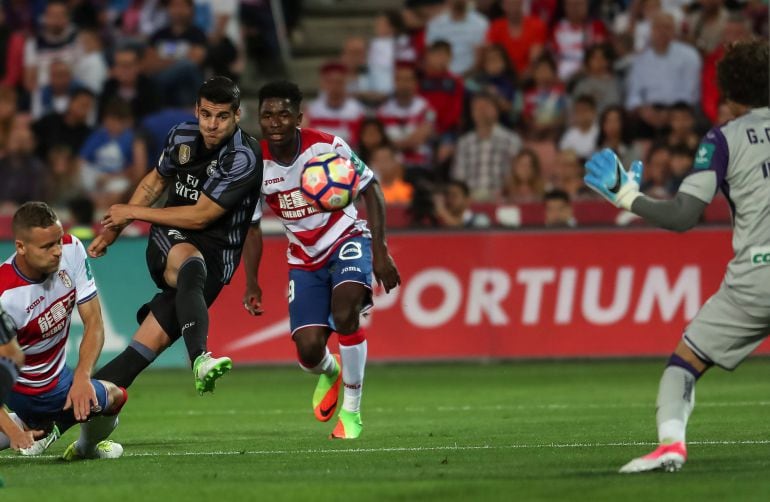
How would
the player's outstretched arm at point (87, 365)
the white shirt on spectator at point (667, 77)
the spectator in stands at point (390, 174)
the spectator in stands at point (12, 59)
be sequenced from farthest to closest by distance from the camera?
the spectator in stands at point (12, 59)
the white shirt on spectator at point (667, 77)
the spectator in stands at point (390, 174)
the player's outstretched arm at point (87, 365)

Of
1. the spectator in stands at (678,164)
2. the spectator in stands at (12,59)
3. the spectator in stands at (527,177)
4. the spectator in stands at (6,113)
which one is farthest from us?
the spectator in stands at (12,59)

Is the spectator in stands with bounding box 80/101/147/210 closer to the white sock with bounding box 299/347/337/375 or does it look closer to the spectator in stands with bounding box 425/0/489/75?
the spectator in stands with bounding box 425/0/489/75

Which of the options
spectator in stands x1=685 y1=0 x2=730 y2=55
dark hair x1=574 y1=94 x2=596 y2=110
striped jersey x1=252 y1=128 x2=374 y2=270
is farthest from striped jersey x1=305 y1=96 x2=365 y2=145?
striped jersey x1=252 y1=128 x2=374 y2=270

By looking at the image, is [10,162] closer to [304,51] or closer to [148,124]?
[148,124]

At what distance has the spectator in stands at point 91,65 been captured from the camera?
20.2 metres

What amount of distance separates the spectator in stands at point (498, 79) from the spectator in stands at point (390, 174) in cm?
198

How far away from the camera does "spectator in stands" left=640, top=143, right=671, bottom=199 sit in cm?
1717

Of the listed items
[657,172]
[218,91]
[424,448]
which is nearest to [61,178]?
[657,172]

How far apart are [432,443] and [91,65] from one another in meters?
12.1

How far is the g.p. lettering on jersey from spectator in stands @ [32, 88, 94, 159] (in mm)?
10072

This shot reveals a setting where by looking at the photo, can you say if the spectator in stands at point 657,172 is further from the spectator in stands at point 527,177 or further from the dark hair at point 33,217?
the dark hair at point 33,217

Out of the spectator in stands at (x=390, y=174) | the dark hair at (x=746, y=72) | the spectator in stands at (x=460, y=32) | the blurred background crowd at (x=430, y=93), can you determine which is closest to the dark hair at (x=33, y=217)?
the dark hair at (x=746, y=72)

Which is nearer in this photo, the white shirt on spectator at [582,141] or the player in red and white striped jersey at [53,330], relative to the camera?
the player in red and white striped jersey at [53,330]

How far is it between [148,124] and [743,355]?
12.3 metres
